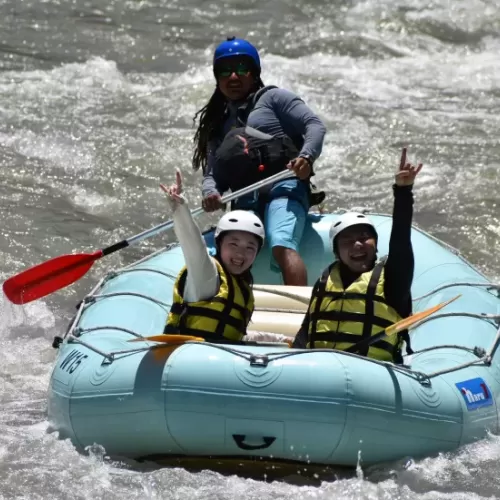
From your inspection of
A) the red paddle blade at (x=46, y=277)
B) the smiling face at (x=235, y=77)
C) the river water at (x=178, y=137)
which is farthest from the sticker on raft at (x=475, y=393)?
the smiling face at (x=235, y=77)

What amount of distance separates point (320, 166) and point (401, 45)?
3.15 meters

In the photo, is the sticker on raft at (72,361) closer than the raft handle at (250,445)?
No

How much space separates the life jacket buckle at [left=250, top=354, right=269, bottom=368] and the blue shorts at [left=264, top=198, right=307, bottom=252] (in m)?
1.50

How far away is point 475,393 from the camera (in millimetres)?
4371

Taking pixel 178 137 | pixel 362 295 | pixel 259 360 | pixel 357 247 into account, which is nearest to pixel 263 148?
pixel 357 247

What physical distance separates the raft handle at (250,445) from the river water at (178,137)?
0.67 feet

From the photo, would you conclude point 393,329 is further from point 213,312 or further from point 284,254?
point 284,254

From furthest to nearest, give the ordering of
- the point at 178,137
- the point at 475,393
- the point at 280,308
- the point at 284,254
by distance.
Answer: the point at 178,137 < the point at 284,254 < the point at 280,308 < the point at 475,393

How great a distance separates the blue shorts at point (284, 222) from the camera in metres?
5.61

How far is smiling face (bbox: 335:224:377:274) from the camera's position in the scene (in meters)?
4.47

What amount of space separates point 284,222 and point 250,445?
175 centimetres

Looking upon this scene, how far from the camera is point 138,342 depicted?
464 centimetres

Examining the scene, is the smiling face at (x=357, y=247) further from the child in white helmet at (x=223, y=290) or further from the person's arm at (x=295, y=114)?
the person's arm at (x=295, y=114)

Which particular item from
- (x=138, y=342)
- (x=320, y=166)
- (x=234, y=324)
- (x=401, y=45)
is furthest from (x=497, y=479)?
(x=401, y=45)
